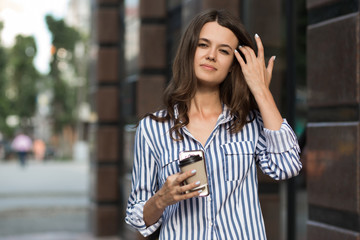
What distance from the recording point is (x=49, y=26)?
3938 cm

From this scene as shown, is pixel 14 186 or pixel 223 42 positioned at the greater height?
pixel 223 42

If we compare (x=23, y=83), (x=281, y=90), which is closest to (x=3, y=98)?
(x=23, y=83)

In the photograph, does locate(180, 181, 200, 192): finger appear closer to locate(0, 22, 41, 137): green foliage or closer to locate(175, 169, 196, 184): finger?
locate(175, 169, 196, 184): finger

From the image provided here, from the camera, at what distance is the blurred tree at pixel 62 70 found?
39.2 metres

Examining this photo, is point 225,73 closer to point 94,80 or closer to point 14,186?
point 94,80

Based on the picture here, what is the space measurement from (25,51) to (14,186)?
82.0ft

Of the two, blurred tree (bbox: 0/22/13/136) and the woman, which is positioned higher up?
blurred tree (bbox: 0/22/13/136)

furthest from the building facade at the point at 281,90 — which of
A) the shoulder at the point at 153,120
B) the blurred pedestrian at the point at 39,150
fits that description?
the blurred pedestrian at the point at 39,150

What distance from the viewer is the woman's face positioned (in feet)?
7.23

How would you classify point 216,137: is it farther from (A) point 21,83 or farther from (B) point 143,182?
(A) point 21,83

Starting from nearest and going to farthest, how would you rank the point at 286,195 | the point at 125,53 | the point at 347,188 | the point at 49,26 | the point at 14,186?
the point at 347,188
the point at 286,195
the point at 125,53
the point at 14,186
the point at 49,26

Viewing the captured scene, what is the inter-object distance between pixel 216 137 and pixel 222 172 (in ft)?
0.44

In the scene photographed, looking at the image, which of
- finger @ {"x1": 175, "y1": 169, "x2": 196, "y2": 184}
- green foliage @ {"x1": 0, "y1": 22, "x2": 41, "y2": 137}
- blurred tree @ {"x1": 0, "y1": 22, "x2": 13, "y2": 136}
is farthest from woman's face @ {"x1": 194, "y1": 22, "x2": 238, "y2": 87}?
green foliage @ {"x1": 0, "y1": 22, "x2": 41, "y2": 137}

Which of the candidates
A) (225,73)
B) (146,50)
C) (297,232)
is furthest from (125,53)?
(225,73)
